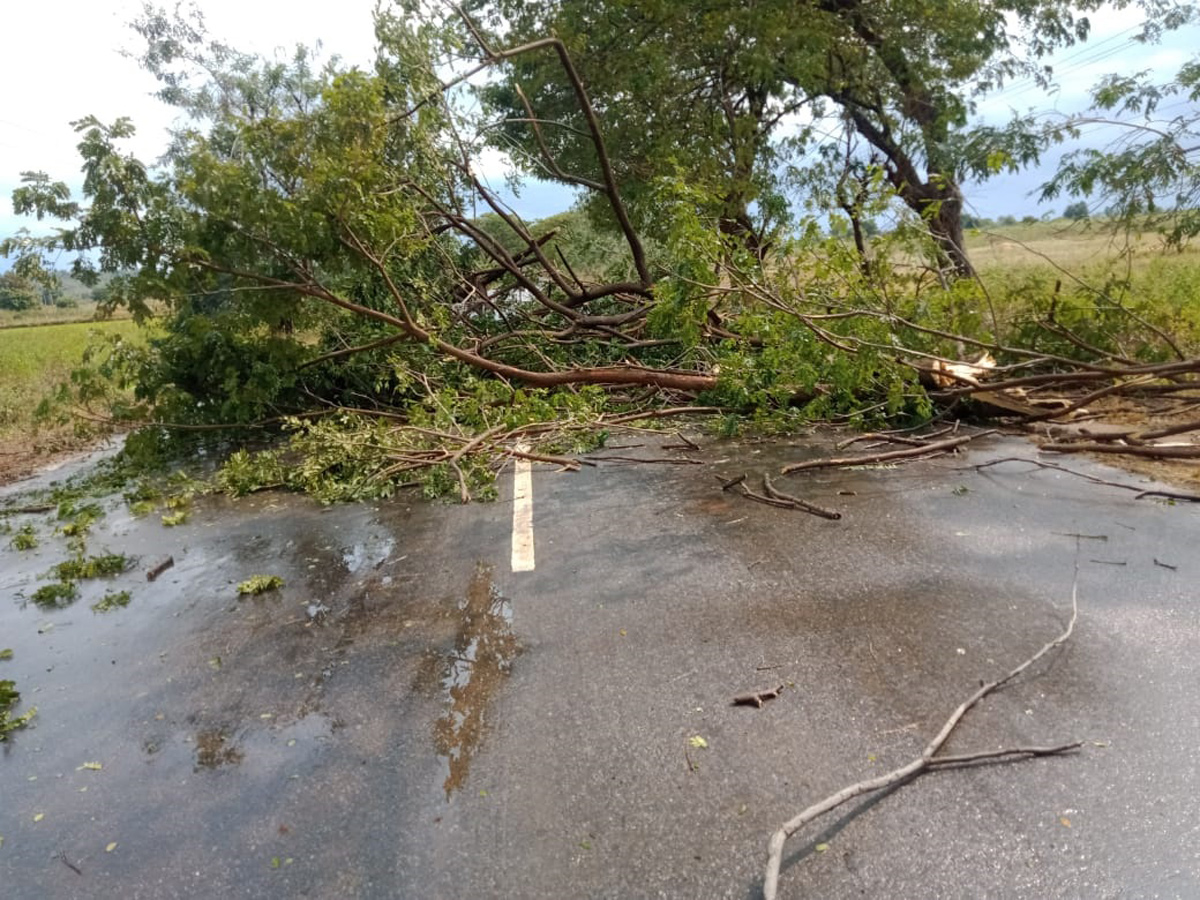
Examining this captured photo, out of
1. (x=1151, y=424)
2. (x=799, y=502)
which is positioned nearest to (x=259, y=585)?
(x=799, y=502)

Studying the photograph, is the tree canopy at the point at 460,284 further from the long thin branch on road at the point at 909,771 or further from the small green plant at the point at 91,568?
the long thin branch on road at the point at 909,771

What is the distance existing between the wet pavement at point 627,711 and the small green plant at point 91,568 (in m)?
0.13

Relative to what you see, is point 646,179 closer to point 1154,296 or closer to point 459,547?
point 1154,296

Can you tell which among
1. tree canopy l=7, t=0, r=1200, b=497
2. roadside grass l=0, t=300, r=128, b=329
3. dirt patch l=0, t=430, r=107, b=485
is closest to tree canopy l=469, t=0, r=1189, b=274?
tree canopy l=7, t=0, r=1200, b=497

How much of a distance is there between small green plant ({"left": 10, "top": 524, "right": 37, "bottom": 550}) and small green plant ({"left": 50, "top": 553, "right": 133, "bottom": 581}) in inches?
31.1

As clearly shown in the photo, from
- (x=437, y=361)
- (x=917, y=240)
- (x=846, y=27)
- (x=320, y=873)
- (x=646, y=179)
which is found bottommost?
(x=320, y=873)

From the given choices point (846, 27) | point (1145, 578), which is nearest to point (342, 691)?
point (1145, 578)

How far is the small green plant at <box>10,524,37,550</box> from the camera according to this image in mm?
5586

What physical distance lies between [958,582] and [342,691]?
2822 mm

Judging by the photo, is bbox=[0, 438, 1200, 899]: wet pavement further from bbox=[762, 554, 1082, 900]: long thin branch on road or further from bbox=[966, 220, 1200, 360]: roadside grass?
bbox=[966, 220, 1200, 360]: roadside grass

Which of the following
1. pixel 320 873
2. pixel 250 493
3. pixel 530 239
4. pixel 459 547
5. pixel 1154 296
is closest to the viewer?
pixel 320 873

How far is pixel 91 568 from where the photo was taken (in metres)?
4.89

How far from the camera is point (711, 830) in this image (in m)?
2.26

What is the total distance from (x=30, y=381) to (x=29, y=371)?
5.36 feet
